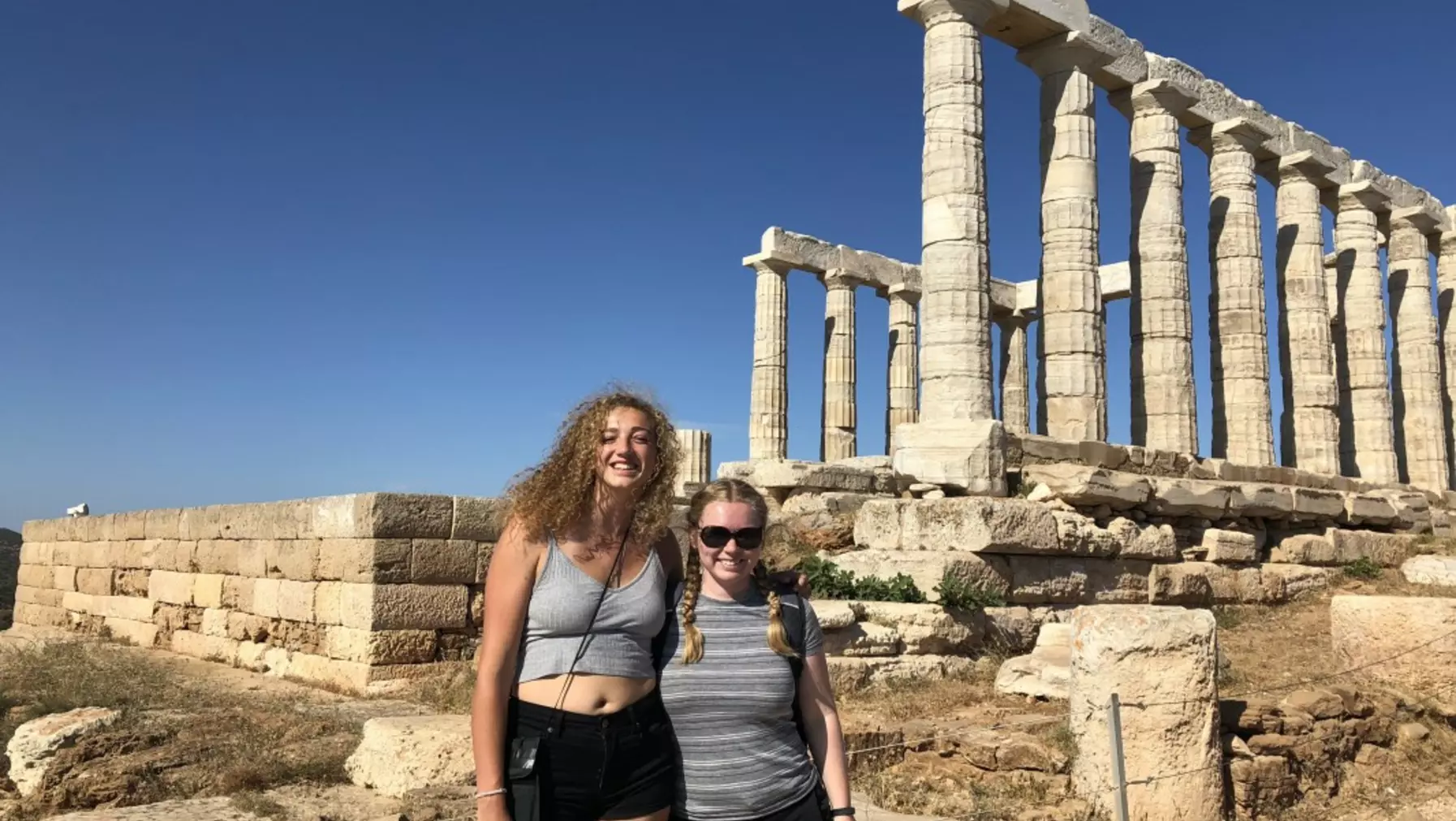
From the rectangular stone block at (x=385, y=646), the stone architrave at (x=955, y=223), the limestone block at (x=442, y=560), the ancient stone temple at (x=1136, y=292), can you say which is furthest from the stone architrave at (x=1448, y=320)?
the rectangular stone block at (x=385, y=646)

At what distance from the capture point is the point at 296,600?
1078 cm

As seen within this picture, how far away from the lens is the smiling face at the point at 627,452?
10.7 ft

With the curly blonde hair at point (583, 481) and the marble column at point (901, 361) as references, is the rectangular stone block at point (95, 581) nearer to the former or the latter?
the curly blonde hair at point (583, 481)

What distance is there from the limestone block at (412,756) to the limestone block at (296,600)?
4.67 metres

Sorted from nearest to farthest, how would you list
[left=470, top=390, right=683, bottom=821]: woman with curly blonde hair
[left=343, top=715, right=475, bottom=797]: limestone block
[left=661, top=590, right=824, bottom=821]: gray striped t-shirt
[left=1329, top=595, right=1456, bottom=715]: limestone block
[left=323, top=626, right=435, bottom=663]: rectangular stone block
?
[left=470, top=390, right=683, bottom=821]: woman with curly blonde hair < [left=661, top=590, right=824, bottom=821]: gray striped t-shirt < [left=343, top=715, right=475, bottom=797]: limestone block < [left=1329, top=595, right=1456, bottom=715]: limestone block < [left=323, top=626, right=435, bottom=663]: rectangular stone block

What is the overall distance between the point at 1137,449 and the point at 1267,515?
8.16ft

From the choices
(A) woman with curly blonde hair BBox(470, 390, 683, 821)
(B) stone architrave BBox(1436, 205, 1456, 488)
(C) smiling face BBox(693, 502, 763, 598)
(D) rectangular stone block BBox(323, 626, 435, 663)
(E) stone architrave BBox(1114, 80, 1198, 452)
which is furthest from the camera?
(B) stone architrave BBox(1436, 205, 1456, 488)

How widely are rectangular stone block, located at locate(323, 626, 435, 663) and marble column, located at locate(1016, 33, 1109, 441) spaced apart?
11.0 meters

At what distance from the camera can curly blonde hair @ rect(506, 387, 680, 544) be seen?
10.3 ft

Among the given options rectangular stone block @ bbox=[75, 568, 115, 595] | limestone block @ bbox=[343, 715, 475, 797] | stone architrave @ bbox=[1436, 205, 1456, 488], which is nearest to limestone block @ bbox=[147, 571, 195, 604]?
rectangular stone block @ bbox=[75, 568, 115, 595]

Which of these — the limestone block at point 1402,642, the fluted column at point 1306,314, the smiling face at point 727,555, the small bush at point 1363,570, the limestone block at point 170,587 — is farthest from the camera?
the fluted column at point 1306,314

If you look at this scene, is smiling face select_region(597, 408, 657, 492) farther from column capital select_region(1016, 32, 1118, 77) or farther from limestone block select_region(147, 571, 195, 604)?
column capital select_region(1016, 32, 1118, 77)

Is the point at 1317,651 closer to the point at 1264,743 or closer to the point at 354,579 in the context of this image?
the point at 1264,743

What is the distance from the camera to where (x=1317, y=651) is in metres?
11.1
